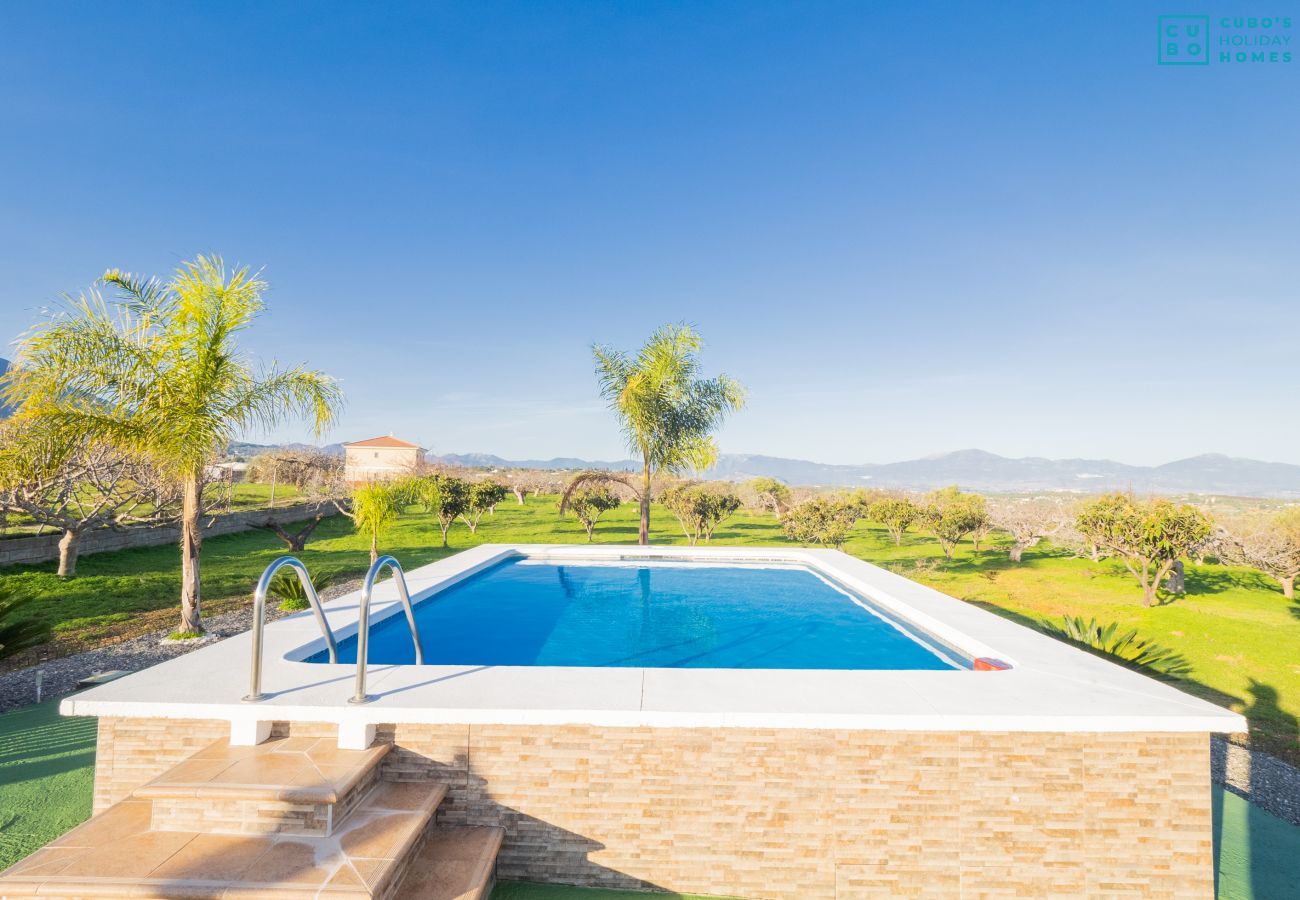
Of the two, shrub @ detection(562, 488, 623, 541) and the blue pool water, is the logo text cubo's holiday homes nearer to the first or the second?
the blue pool water

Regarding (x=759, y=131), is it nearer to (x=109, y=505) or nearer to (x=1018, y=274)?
(x=1018, y=274)

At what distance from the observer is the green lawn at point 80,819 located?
3117 mm

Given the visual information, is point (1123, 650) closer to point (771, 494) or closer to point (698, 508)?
point (698, 508)

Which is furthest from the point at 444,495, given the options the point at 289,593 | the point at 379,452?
the point at 379,452

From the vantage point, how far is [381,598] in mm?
6203

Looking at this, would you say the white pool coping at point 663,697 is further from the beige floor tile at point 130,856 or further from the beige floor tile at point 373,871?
the beige floor tile at point 373,871

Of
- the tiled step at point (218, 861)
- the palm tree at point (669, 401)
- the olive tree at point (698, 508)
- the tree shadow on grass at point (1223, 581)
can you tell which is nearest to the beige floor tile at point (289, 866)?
the tiled step at point (218, 861)

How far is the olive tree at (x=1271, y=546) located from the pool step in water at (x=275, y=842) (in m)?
19.2

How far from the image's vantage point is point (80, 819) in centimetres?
338

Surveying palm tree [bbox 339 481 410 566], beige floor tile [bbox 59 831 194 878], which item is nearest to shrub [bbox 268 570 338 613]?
palm tree [bbox 339 481 410 566]

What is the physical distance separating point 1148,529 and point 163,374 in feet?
52.6

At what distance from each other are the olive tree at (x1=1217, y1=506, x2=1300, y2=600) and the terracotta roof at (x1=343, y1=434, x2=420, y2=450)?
2381 inches

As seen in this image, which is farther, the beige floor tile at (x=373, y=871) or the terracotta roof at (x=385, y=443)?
the terracotta roof at (x=385, y=443)

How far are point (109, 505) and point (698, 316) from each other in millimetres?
14299
